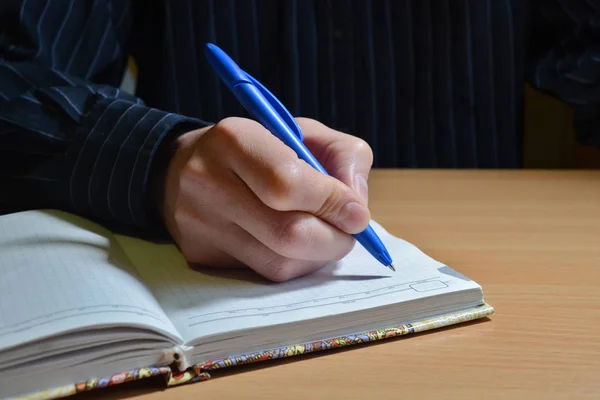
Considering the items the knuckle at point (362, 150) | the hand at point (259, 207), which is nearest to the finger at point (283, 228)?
the hand at point (259, 207)

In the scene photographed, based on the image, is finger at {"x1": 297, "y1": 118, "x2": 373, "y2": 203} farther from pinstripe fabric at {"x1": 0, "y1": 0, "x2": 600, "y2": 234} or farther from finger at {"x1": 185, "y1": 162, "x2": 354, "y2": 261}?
pinstripe fabric at {"x1": 0, "y1": 0, "x2": 600, "y2": 234}

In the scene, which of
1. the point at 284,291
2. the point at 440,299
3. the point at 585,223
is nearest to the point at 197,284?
the point at 284,291

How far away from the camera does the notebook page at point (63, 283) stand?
1.21ft

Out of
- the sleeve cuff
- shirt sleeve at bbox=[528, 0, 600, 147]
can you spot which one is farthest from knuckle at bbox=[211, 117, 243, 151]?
shirt sleeve at bbox=[528, 0, 600, 147]

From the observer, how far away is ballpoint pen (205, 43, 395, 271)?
493 mm

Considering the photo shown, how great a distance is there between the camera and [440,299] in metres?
0.44

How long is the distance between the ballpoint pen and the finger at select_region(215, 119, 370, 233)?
0.08ft

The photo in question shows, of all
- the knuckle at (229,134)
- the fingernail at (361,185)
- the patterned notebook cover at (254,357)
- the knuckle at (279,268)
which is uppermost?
the knuckle at (229,134)

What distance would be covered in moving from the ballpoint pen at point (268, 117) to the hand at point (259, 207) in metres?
0.02

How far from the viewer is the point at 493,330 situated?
44cm

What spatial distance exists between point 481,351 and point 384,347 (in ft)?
0.21

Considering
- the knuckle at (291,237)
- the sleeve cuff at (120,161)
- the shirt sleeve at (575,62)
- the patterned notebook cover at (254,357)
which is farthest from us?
the shirt sleeve at (575,62)

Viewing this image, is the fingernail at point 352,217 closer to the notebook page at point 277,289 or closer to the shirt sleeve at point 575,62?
the notebook page at point 277,289

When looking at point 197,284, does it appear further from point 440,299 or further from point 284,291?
Answer: point 440,299
